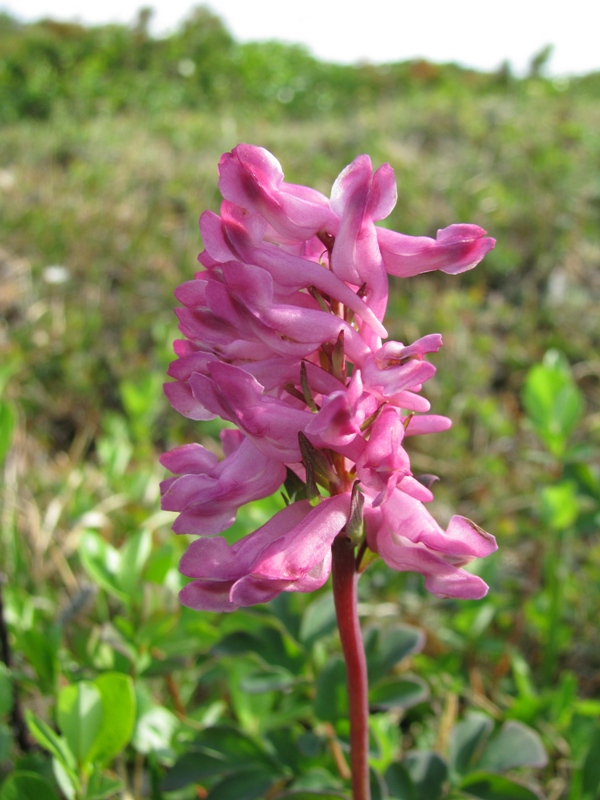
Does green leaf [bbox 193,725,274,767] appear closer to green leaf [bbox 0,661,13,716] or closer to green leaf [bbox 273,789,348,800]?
green leaf [bbox 273,789,348,800]

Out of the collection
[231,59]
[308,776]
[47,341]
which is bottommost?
[47,341]

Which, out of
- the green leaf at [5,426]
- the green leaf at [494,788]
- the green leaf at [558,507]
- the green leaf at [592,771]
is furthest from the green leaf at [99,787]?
the green leaf at [558,507]

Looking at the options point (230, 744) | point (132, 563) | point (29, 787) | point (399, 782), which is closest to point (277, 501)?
point (132, 563)

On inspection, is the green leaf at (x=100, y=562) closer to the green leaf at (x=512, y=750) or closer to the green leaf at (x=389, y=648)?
the green leaf at (x=389, y=648)

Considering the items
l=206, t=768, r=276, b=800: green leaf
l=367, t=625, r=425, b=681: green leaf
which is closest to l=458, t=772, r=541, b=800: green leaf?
l=367, t=625, r=425, b=681: green leaf

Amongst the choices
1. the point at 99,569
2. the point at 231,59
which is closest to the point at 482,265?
the point at 99,569

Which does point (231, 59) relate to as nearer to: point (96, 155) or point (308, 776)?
point (96, 155)
